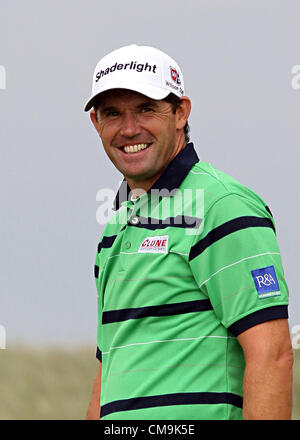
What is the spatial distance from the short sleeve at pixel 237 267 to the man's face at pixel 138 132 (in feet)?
1.61

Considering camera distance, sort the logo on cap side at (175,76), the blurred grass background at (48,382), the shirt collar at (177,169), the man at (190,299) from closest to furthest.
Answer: the man at (190,299) → the shirt collar at (177,169) → the logo on cap side at (175,76) → the blurred grass background at (48,382)

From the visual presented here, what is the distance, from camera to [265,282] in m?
2.88

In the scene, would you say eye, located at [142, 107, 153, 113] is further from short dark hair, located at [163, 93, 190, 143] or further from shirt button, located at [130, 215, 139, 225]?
shirt button, located at [130, 215, 139, 225]

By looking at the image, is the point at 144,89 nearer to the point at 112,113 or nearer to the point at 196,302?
the point at 112,113

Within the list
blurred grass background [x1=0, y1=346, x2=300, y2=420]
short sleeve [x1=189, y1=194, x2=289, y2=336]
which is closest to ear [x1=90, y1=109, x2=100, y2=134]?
short sleeve [x1=189, y1=194, x2=289, y2=336]

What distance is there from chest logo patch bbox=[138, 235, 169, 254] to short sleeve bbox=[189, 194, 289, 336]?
0.43 ft

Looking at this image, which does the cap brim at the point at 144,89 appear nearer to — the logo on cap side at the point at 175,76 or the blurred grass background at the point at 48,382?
the logo on cap side at the point at 175,76

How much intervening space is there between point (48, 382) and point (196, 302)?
9.56 metres

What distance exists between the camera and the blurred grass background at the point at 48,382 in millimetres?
10742

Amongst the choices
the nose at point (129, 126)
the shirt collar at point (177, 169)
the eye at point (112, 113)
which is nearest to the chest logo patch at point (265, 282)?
the shirt collar at point (177, 169)

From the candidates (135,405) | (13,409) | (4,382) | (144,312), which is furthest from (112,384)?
(4,382)

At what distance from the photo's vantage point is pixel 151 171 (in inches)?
132

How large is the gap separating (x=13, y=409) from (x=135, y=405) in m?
8.35
